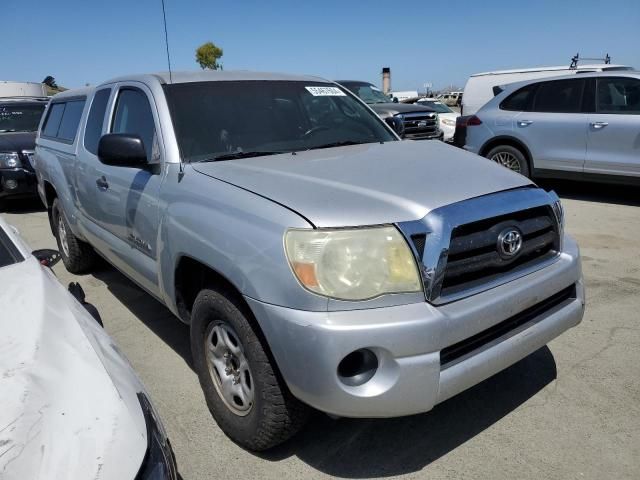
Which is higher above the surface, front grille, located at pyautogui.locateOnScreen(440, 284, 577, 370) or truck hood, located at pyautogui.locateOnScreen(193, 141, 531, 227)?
truck hood, located at pyautogui.locateOnScreen(193, 141, 531, 227)

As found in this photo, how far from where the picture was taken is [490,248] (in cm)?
222

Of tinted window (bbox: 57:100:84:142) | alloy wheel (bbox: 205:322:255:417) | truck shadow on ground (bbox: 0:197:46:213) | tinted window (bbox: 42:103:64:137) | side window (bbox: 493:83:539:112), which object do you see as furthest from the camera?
truck shadow on ground (bbox: 0:197:46:213)

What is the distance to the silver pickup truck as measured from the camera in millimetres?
1950

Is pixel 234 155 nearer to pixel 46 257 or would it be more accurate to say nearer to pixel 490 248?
pixel 46 257

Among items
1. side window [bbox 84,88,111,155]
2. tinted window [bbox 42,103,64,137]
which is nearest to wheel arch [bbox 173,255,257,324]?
side window [bbox 84,88,111,155]

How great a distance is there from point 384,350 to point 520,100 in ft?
22.2

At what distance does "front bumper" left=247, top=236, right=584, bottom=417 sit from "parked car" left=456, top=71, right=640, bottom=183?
5.56 metres

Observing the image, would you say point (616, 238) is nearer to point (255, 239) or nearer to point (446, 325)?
point (446, 325)

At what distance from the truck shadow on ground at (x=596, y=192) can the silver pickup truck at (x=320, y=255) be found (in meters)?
5.25

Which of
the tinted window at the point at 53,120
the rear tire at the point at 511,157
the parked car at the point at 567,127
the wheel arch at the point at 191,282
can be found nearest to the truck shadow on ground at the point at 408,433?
the wheel arch at the point at 191,282

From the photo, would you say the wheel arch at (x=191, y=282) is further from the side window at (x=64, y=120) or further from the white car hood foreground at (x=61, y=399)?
the side window at (x=64, y=120)

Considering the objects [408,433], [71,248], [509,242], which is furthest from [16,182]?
[509,242]

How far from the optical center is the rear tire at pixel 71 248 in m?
4.91

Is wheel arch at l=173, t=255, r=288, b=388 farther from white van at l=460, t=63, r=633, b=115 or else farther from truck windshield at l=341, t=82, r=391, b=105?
white van at l=460, t=63, r=633, b=115
